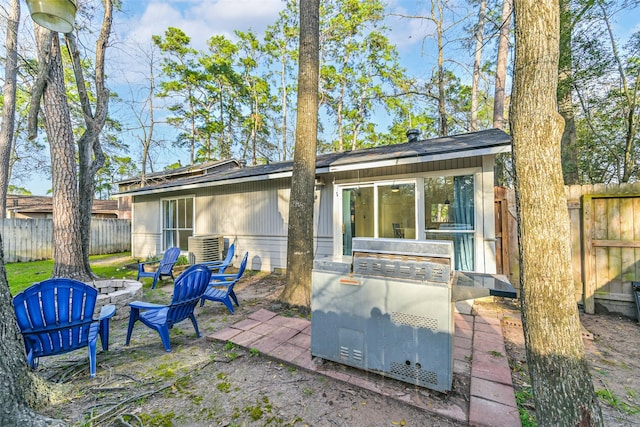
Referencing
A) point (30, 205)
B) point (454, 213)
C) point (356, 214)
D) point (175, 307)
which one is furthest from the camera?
point (30, 205)

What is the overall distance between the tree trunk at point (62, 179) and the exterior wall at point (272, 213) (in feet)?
12.7

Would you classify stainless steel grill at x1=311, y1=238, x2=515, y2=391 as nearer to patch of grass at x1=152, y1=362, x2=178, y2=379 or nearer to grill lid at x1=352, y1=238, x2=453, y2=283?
grill lid at x1=352, y1=238, x2=453, y2=283

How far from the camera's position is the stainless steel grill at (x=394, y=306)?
2.05 m

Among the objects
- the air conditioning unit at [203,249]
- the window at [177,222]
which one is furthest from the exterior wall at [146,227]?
the air conditioning unit at [203,249]

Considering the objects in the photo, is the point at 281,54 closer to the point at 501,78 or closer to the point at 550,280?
the point at 501,78

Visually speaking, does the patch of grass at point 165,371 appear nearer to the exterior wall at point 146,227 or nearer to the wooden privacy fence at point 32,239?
the exterior wall at point 146,227

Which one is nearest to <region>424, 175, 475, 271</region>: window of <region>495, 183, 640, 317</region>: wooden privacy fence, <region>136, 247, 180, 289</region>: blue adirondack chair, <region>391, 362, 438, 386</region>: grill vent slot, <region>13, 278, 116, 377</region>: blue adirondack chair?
<region>495, 183, 640, 317</region>: wooden privacy fence

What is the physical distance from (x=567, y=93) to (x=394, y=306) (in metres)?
8.66

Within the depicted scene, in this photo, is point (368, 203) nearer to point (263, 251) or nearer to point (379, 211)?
point (379, 211)

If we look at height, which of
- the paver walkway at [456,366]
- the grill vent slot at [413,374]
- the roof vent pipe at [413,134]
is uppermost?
the roof vent pipe at [413,134]

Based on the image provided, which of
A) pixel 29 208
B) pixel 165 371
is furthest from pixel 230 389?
pixel 29 208

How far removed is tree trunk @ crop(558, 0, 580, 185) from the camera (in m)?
6.75

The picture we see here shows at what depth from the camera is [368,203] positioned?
5.81 m

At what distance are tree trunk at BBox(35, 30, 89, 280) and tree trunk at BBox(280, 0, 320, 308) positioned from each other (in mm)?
3856
